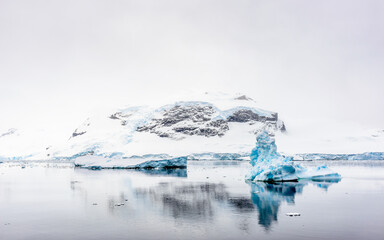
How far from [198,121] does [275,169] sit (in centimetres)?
9579

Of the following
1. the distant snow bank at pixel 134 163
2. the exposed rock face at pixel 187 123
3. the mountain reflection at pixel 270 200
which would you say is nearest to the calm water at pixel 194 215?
the mountain reflection at pixel 270 200

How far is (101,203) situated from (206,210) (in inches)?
232

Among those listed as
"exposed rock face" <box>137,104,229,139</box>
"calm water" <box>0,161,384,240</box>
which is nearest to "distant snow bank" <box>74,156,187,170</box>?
"calm water" <box>0,161,384,240</box>

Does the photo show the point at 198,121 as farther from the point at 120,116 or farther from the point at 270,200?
the point at 270,200

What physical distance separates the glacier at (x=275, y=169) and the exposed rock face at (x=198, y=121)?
267 ft

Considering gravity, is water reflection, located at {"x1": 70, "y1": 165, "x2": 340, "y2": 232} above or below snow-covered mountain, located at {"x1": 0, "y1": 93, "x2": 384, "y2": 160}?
below

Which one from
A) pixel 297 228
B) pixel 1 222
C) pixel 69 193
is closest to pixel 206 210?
pixel 297 228

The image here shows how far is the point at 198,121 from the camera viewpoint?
122562mm

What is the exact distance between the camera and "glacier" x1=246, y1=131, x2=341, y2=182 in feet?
88.6

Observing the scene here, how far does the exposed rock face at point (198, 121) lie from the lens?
116500 mm

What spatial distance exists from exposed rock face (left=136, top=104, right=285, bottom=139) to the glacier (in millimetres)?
81446

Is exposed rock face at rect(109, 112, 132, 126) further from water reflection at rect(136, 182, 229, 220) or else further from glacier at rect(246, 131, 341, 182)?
water reflection at rect(136, 182, 229, 220)

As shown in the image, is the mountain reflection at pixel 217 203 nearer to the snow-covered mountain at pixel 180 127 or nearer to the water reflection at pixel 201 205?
the water reflection at pixel 201 205

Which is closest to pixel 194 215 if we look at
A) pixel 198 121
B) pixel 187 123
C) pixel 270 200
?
pixel 270 200
